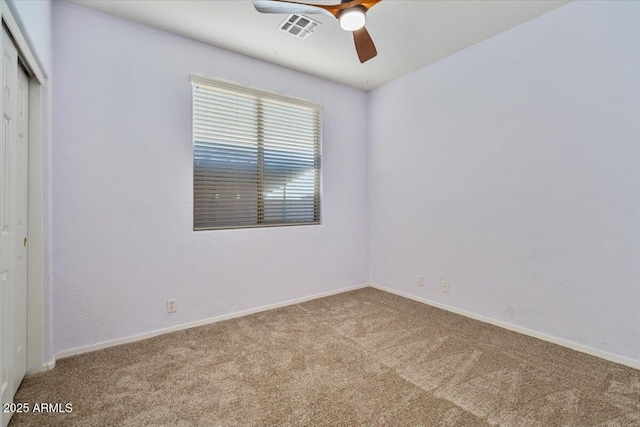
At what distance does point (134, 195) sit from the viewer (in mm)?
2598

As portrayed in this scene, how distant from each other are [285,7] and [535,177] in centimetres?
241

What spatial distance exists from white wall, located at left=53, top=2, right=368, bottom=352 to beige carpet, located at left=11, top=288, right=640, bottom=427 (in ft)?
1.10

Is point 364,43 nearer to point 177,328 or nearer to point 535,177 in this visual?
point 535,177

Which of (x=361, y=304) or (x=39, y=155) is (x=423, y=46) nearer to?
(x=361, y=304)

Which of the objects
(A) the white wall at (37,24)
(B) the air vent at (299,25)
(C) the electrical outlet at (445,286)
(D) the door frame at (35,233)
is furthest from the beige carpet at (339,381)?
(B) the air vent at (299,25)

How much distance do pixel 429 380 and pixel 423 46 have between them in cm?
297

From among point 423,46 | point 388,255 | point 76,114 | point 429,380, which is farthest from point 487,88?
point 76,114

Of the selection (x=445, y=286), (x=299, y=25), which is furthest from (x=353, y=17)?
(x=445, y=286)

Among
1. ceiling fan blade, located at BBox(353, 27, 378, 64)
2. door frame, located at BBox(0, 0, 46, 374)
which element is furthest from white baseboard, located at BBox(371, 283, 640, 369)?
door frame, located at BBox(0, 0, 46, 374)

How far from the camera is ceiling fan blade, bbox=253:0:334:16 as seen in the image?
1746 millimetres

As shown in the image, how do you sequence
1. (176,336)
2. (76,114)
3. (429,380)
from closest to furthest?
1. (429,380)
2. (76,114)
3. (176,336)

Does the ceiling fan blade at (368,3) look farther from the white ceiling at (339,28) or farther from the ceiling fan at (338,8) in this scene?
the white ceiling at (339,28)

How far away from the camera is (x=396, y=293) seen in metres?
3.88

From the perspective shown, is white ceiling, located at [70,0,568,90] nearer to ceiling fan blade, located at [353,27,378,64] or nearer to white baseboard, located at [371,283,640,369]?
ceiling fan blade, located at [353,27,378,64]
